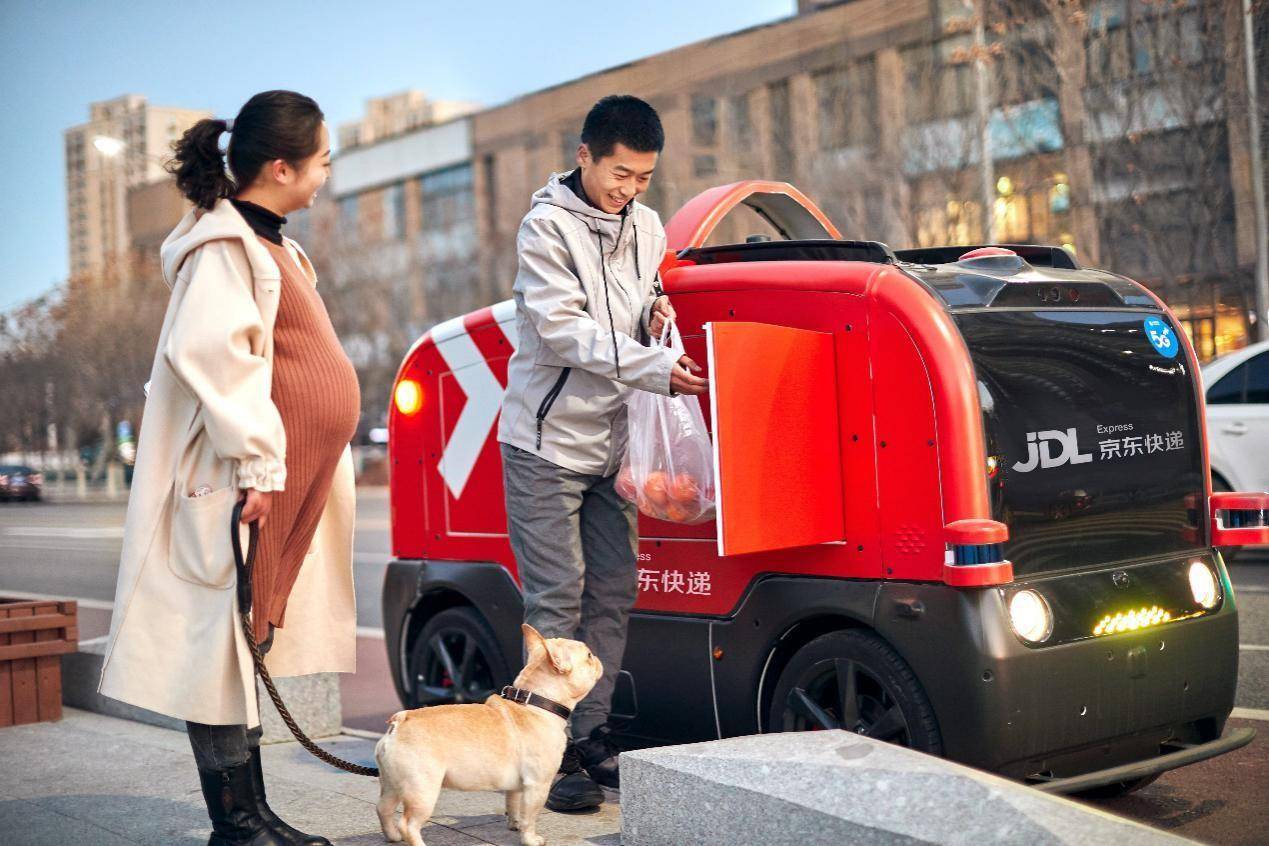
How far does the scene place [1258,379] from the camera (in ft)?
36.3

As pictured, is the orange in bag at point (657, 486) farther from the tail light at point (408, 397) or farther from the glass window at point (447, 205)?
the glass window at point (447, 205)

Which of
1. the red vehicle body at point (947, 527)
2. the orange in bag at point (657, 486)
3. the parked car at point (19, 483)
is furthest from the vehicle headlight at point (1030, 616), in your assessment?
the parked car at point (19, 483)

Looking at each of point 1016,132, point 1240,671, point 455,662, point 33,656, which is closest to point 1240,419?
point 1240,671

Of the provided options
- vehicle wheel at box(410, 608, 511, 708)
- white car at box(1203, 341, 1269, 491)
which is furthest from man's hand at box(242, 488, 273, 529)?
white car at box(1203, 341, 1269, 491)

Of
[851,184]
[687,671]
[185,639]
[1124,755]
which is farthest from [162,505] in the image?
[851,184]

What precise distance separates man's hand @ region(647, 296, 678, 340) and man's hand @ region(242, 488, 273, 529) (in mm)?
1345

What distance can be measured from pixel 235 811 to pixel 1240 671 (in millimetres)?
4897

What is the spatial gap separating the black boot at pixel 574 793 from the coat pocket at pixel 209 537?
3.94ft

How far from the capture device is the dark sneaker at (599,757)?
4.42 metres

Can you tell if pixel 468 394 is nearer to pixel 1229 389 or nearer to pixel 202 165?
pixel 202 165

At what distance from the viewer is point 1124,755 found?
4.24 meters

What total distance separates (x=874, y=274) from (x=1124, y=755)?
1.60m

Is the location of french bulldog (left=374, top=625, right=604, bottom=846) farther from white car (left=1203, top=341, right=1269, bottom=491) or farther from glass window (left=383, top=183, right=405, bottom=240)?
glass window (left=383, top=183, right=405, bottom=240)

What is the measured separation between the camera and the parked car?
44406 millimetres
